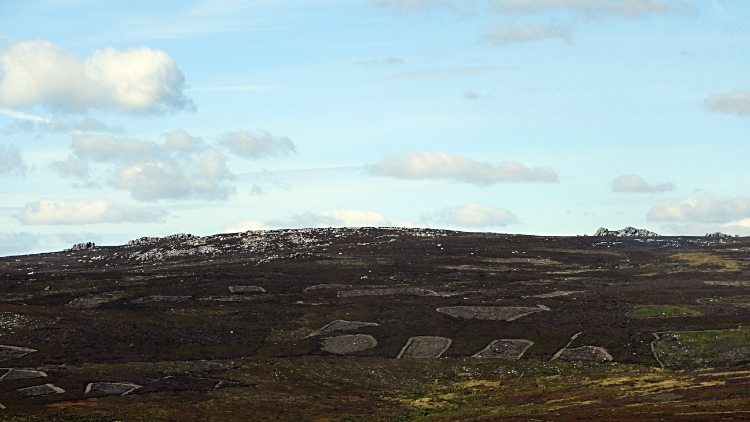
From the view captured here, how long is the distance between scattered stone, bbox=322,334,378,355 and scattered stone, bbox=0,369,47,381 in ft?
126

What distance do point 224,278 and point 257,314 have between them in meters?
41.7

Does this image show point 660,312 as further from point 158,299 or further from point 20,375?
point 20,375

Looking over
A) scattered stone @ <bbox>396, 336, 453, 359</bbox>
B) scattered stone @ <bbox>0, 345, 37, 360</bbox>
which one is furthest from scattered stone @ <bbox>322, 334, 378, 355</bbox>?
scattered stone @ <bbox>0, 345, 37, 360</bbox>

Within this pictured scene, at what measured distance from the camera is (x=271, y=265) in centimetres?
19550

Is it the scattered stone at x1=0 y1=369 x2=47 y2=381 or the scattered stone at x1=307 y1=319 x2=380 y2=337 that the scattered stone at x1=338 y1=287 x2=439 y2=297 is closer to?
the scattered stone at x1=307 y1=319 x2=380 y2=337

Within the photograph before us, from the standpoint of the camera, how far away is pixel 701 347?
10244cm

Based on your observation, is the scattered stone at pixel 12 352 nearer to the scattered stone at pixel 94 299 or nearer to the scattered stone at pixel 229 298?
the scattered stone at pixel 94 299

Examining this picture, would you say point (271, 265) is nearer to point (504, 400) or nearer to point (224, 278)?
point (224, 278)

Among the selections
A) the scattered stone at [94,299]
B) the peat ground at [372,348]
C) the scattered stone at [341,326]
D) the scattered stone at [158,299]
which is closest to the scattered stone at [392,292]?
the peat ground at [372,348]

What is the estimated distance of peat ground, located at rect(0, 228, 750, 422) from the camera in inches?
3009

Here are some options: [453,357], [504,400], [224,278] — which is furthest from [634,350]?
[224,278]

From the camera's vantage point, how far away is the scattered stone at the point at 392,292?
15112cm

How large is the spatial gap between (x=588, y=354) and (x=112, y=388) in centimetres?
6183

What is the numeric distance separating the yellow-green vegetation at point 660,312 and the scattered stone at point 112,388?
80.4 metres
